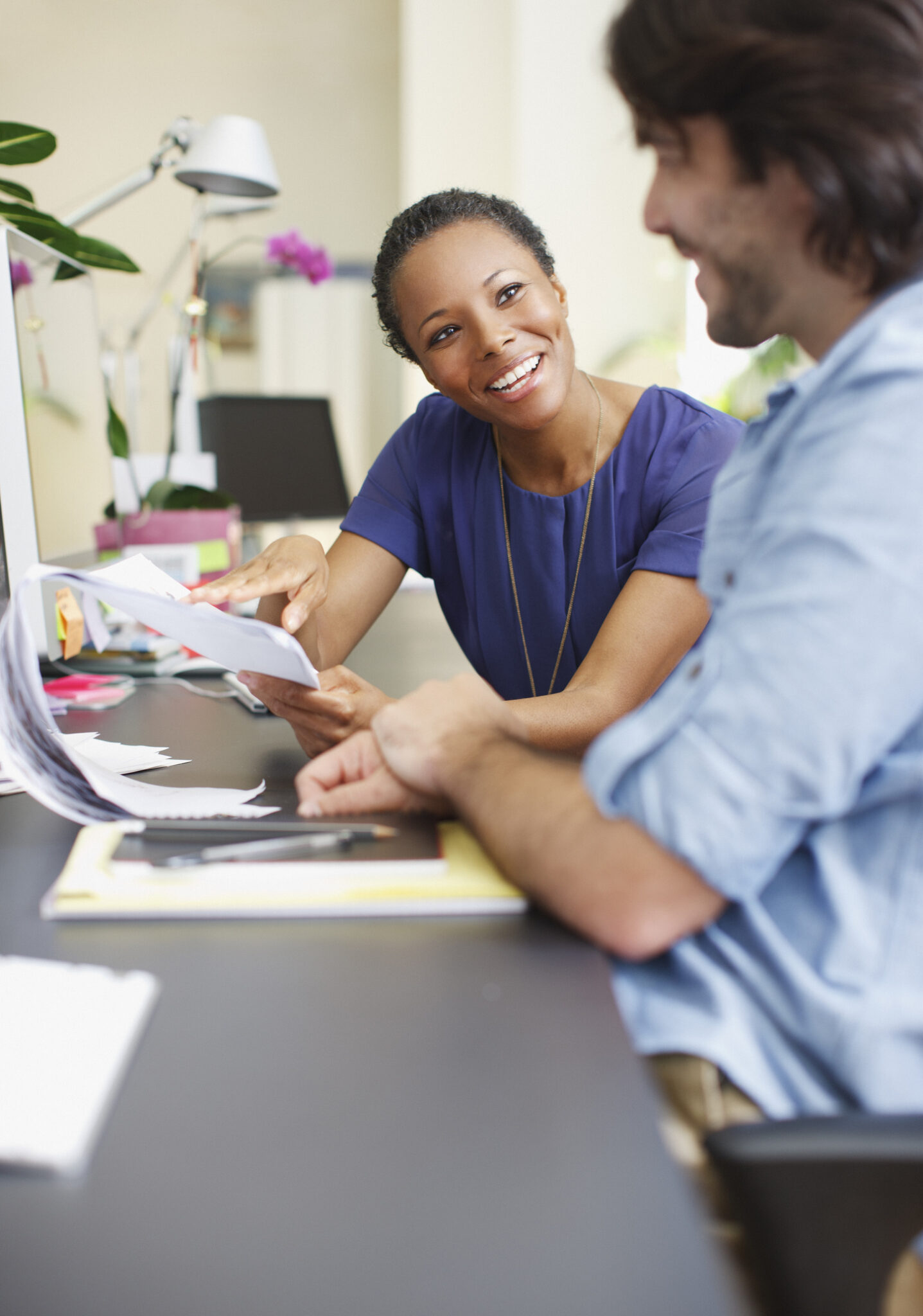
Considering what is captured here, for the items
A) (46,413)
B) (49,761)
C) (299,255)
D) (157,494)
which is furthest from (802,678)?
(299,255)

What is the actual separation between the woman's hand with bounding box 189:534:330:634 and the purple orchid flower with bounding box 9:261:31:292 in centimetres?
48

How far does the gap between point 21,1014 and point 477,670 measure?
1.11m

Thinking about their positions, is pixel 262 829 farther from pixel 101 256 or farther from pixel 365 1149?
pixel 101 256

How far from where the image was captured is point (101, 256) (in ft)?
6.20

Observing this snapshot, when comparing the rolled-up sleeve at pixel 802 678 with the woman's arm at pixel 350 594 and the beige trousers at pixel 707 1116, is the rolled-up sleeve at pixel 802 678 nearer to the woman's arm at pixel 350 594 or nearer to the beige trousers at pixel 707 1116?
the beige trousers at pixel 707 1116

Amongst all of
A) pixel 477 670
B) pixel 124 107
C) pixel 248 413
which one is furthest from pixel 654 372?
pixel 477 670

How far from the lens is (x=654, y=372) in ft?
14.0

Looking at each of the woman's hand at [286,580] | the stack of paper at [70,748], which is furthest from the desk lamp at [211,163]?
the stack of paper at [70,748]

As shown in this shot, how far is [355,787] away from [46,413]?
3.64 feet

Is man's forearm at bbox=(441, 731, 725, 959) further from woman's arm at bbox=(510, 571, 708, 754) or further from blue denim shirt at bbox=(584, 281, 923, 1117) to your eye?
woman's arm at bbox=(510, 571, 708, 754)

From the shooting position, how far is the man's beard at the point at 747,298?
25.8 inches

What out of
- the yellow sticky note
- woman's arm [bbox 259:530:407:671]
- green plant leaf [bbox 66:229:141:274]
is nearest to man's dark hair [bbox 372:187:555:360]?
woman's arm [bbox 259:530:407:671]

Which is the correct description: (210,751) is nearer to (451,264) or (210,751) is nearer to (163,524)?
(451,264)

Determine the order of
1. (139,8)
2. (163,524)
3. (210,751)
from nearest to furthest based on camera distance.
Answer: (210,751) → (163,524) → (139,8)
